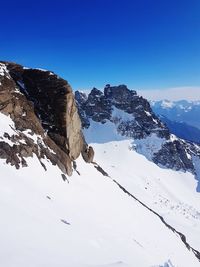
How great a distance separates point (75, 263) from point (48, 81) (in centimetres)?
3385

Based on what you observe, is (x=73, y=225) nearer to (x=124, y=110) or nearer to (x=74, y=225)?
(x=74, y=225)

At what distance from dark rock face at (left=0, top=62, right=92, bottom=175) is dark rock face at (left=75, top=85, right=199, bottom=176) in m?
104

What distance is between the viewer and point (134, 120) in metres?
164

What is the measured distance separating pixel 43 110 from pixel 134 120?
121 m

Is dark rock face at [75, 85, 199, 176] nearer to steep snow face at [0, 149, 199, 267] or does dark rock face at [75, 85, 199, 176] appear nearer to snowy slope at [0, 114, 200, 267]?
snowy slope at [0, 114, 200, 267]

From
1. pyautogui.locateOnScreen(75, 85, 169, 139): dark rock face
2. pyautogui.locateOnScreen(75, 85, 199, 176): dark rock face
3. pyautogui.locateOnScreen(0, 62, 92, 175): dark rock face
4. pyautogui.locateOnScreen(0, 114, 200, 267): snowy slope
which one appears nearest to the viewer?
pyautogui.locateOnScreen(0, 114, 200, 267): snowy slope

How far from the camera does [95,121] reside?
161 meters

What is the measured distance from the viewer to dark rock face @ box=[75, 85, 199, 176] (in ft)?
497

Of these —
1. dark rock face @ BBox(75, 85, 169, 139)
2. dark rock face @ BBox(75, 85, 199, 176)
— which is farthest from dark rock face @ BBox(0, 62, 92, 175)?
dark rock face @ BBox(75, 85, 169, 139)

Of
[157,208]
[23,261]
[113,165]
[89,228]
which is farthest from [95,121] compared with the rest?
[23,261]

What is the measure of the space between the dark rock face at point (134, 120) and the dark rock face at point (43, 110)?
103790 millimetres

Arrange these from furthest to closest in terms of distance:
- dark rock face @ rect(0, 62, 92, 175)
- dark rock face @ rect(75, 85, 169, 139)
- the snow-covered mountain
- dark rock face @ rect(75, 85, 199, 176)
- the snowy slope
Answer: dark rock face @ rect(75, 85, 169, 139), dark rock face @ rect(75, 85, 199, 176), dark rock face @ rect(0, 62, 92, 175), the snow-covered mountain, the snowy slope

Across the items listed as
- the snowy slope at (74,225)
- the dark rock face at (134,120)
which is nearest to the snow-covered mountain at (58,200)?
the snowy slope at (74,225)

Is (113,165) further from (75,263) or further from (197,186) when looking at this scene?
(75,263)
